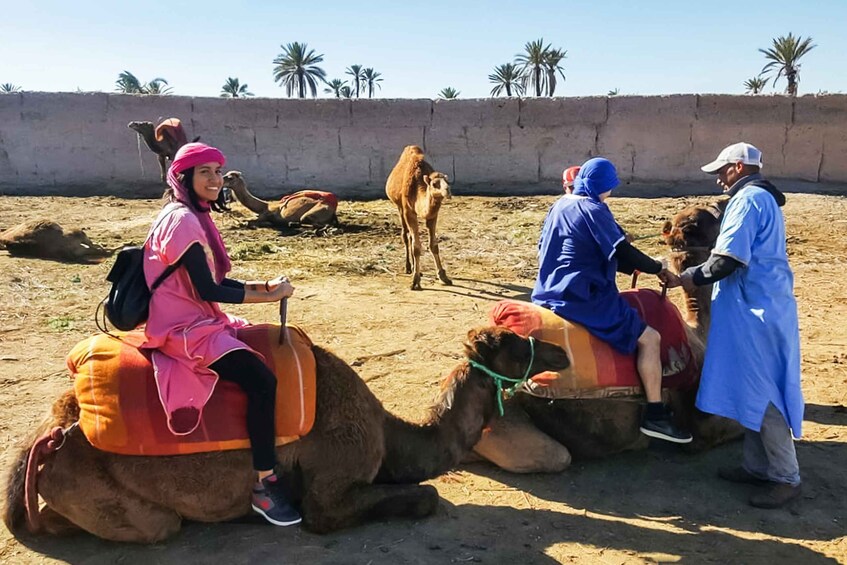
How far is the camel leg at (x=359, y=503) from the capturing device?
4.19 meters

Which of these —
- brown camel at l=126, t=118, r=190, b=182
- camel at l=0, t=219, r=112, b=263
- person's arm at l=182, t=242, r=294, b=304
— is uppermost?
brown camel at l=126, t=118, r=190, b=182

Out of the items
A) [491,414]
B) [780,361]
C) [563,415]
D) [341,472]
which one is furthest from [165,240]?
[780,361]

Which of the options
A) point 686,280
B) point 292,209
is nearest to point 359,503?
point 686,280

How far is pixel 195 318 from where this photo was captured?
3902mm

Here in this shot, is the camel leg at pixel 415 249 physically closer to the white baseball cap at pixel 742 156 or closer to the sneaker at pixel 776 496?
Result: the white baseball cap at pixel 742 156

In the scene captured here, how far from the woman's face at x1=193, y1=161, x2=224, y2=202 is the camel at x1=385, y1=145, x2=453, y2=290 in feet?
19.9

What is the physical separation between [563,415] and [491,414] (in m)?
0.68

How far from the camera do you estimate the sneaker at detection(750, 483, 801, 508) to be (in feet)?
15.1

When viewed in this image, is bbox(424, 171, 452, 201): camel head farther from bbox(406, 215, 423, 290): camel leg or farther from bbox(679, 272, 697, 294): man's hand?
bbox(679, 272, 697, 294): man's hand

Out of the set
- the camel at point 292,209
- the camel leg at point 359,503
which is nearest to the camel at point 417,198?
the camel at point 292,209

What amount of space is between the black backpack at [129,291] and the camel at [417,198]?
6.34 m

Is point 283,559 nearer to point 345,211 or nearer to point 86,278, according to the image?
point 86,278

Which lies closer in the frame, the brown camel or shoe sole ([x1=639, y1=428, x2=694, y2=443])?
shoe sole ([x1=639, y1=428, x2=694, y2=443])

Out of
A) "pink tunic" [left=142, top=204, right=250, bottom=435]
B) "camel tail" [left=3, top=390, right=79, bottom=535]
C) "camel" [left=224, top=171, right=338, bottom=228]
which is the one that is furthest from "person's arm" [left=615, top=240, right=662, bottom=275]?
"camel" [left=224, top=171, right=338, bottom=228]
